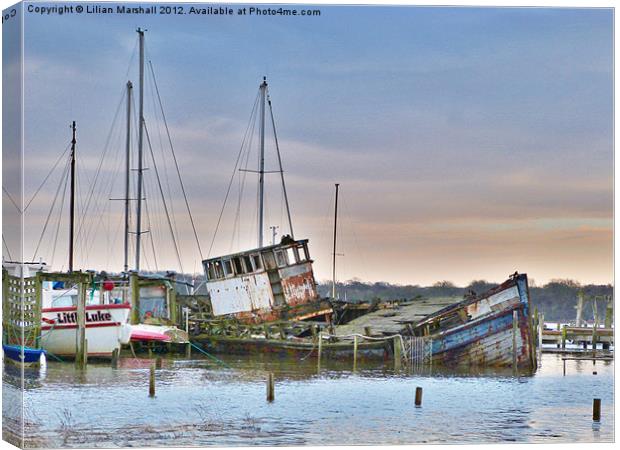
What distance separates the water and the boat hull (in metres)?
0.39

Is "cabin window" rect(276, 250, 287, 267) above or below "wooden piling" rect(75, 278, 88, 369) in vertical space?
above

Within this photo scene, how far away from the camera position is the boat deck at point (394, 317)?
89.6 ft

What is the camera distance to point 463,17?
79.1ft

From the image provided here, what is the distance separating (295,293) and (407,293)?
171 inches

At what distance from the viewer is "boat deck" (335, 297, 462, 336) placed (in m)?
27.3

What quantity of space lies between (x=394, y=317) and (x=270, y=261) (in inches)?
113

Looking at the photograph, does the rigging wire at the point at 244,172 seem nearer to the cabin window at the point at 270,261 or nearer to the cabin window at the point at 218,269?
the cabin window at the point at 218,269

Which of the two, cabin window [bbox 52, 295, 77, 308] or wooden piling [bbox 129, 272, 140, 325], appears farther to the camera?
wooden piling [bbox 129, 272, 140, 325]

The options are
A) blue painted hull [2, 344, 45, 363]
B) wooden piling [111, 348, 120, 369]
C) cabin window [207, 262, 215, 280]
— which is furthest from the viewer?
wooden piling [111, 348, 120, 369]

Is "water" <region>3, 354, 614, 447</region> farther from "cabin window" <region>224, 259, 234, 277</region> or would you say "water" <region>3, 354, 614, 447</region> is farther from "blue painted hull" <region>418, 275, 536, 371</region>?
"cabin window" <region>224, 259, 234, 277</region>

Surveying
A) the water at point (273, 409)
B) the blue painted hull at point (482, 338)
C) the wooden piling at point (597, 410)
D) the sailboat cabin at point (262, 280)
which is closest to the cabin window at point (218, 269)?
the sailboat cabin at point (262, 280)

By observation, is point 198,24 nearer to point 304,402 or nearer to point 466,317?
point 304,402

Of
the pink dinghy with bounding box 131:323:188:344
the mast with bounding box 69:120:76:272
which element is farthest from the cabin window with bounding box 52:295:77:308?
the pink dinghy with bounding box 131:323:188:344

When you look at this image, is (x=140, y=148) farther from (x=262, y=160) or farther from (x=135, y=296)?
(x=135, y=296)
